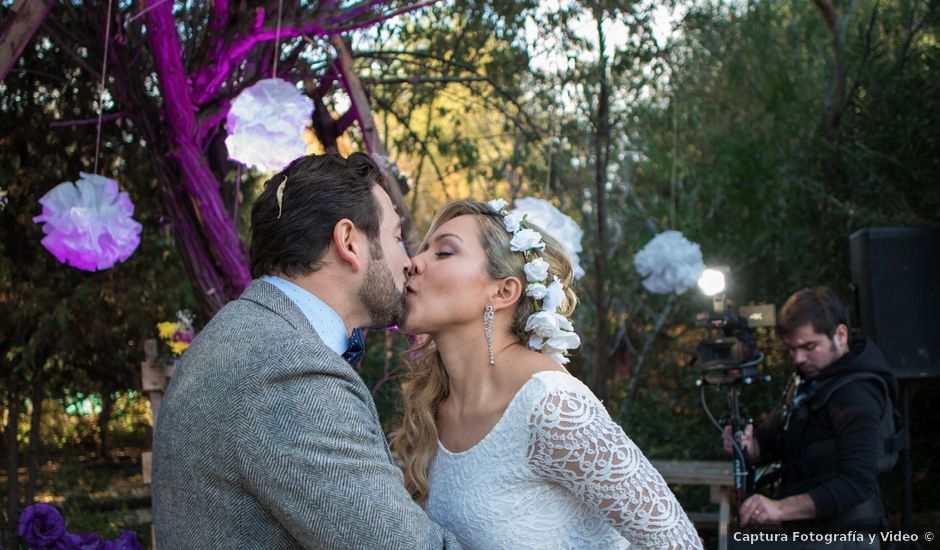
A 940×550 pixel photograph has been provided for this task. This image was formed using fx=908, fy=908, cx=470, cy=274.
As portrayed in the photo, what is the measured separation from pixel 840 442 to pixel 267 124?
2.26 metres

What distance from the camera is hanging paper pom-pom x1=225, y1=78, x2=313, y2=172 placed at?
2418 mm

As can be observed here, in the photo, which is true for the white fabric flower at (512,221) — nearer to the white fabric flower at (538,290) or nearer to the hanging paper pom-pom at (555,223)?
the white fabric flower at (538,290)

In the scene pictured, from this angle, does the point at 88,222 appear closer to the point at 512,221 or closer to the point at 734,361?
the point at 512,221

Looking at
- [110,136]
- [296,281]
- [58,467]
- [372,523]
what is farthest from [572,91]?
[372,523]

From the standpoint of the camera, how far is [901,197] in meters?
5.77

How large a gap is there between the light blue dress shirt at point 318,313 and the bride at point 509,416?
449 mm

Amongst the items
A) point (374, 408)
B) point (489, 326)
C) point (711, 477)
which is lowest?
point (711, 477)

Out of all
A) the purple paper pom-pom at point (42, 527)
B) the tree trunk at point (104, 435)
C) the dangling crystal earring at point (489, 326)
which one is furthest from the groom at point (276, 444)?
the tree trunk at point (104, 435)

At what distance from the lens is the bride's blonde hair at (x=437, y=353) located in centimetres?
208

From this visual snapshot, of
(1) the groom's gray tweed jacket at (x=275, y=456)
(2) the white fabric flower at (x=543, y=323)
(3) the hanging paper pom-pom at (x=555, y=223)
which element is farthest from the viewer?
(3) the hanging paper pom-pom at (x=555, y=223)

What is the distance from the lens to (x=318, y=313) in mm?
1537

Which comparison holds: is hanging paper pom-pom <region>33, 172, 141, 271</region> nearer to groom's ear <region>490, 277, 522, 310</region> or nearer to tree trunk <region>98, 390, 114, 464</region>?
groom's ear <region>490, 277, 522, 310</region>

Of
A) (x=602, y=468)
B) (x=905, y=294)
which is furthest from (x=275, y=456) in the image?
(x=905, y=294)

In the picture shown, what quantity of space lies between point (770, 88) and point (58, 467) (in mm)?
5580
